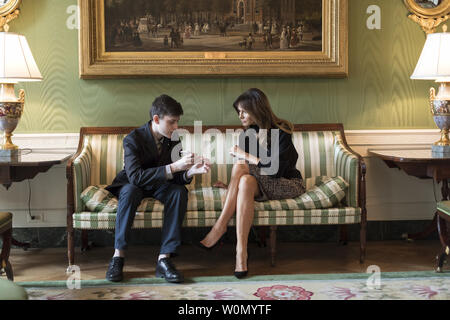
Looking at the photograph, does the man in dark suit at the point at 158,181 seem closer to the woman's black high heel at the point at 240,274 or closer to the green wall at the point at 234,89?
the woman's black high heel at the point at 240,274

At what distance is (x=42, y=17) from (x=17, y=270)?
1.77 m

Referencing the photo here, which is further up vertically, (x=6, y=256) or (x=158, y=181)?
(x=158, y=181)

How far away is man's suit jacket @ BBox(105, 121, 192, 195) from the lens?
3.28 meters

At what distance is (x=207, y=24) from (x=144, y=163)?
1204 mm

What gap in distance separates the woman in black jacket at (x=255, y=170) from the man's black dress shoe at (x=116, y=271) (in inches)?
19.8

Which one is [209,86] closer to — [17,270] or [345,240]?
[345,240]

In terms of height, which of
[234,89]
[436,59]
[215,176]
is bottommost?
[215,176]

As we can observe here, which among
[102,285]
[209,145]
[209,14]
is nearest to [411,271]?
[209,145]

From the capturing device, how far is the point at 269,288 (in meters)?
3.00

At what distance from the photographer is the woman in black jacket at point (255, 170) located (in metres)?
3.28

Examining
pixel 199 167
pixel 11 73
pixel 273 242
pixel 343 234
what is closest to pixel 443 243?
pixel 343 234

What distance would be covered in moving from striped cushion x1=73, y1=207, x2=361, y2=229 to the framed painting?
1.13 meters

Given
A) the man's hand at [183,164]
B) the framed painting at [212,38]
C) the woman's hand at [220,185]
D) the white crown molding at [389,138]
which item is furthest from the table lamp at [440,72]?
the man's hand at [183,164]

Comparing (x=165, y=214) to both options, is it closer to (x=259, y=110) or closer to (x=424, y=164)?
(x=259, y=110)
